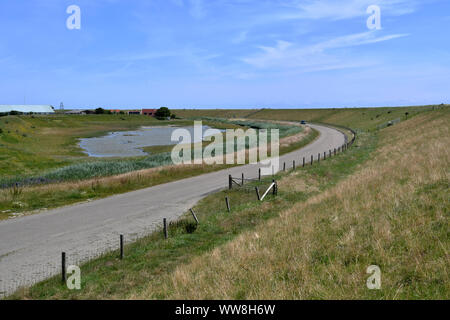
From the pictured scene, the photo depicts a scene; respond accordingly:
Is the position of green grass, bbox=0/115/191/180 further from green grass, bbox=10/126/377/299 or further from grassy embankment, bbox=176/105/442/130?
grassy embankment, bbox=176/105/442/130

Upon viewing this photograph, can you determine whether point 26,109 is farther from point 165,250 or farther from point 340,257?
point 340,257

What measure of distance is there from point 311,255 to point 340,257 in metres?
0.87

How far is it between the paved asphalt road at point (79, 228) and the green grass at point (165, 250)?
1226 millimetres

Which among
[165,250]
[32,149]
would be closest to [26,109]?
[32,149]


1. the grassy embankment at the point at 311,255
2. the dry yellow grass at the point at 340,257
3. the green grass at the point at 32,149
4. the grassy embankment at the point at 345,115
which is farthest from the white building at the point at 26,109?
the dry yellow grass at the point at 340,257

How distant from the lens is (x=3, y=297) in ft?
35.5

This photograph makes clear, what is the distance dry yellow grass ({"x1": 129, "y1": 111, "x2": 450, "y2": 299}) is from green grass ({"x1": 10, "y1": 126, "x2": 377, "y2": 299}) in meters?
1.44

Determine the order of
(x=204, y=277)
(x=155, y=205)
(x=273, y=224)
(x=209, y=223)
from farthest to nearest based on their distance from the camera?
(x=155, y=205), (x=209, y=223), (x=273, y=224), (x=204, y=277)

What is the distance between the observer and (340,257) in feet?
30.7

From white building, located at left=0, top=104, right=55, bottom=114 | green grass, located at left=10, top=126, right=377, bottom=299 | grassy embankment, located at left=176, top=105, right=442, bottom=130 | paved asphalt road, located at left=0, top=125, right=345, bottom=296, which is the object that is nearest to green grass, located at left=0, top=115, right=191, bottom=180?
paved asphalt road, located at left=0, top=125, right=345, bottom=296
